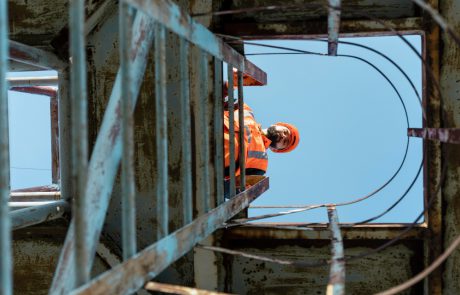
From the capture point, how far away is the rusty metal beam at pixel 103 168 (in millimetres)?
2250

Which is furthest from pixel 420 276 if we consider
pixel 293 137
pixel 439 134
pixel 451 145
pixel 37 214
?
pixel 293 137

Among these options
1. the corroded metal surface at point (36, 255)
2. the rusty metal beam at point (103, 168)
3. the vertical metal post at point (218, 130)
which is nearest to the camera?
the rusty metal beam at point (103, 168)

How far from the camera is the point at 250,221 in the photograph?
555 centimetres

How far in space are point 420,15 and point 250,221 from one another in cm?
275

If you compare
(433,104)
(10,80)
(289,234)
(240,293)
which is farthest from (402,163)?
(10,80)

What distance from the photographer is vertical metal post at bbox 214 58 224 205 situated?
4758mm

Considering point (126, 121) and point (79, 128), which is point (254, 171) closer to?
point (126, 121)

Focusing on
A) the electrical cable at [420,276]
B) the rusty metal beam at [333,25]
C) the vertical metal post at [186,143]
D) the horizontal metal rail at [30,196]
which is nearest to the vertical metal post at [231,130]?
the rusty metal beam at [333,25]

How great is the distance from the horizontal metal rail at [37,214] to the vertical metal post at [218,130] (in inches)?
62.9

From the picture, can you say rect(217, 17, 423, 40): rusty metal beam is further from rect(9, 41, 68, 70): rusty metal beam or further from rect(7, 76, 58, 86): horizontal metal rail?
rect(7, 76, 58, 86): horizontal metal rail

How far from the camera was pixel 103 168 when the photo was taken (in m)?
2.46

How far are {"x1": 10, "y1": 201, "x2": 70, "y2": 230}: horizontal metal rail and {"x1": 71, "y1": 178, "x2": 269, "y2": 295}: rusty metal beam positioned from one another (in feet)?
5.50

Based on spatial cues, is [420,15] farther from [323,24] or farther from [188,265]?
[188,265]

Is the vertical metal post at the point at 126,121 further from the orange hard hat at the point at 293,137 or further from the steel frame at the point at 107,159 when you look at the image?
the orange hard hat at the point at 293,137
